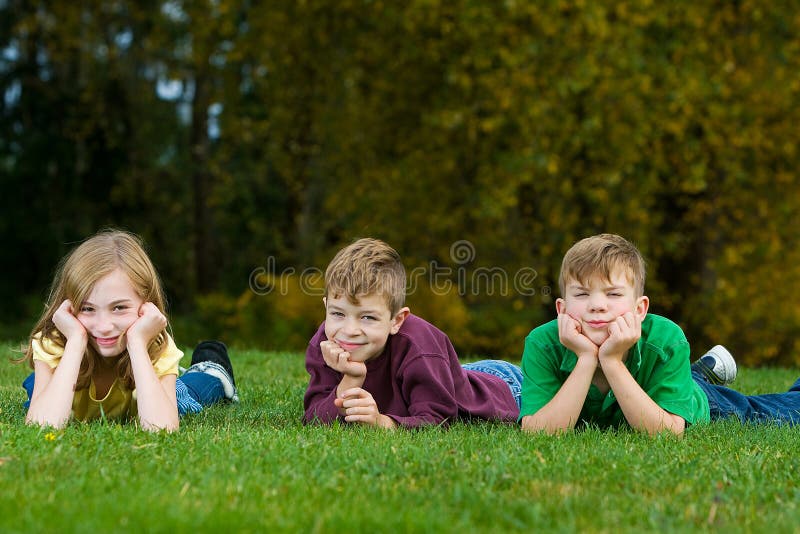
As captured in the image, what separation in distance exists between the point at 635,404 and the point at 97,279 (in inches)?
113

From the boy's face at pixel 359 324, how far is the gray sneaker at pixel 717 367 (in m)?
2.62

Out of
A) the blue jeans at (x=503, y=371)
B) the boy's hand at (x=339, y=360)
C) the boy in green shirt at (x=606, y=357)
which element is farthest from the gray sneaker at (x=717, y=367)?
the boy's hand at (x=339, y=360)

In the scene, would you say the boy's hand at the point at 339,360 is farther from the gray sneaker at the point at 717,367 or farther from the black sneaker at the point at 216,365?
the gray sneaker at the point at 717,367

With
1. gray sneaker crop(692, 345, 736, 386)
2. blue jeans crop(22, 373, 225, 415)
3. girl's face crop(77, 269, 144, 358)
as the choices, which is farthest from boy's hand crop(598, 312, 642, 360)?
blue jeans crop(22, 373, 225, 415)

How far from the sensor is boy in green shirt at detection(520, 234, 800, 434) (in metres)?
4.78

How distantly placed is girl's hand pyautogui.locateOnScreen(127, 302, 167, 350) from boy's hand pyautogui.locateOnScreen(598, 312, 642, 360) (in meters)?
2.28

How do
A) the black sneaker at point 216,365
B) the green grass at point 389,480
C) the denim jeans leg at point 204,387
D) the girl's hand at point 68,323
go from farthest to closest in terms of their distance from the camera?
the black sneaker at point 216,365 → the denim jeans leg at point 204,387 → the girl's hand at point 68,323 → the green grass at point 389,480

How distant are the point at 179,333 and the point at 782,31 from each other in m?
10.2

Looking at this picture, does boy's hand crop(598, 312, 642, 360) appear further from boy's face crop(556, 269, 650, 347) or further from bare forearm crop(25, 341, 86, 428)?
bare forearm crop(25, 341, 86, 428)

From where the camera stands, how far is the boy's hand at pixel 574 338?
4.76 m

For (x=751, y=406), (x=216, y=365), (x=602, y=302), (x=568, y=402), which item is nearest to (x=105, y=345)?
(x=216, y=365)

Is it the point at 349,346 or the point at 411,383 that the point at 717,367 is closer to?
the point at 411,383

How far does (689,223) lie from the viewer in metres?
14.5

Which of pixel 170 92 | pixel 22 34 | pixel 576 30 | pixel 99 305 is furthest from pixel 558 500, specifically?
pixel 170 92
